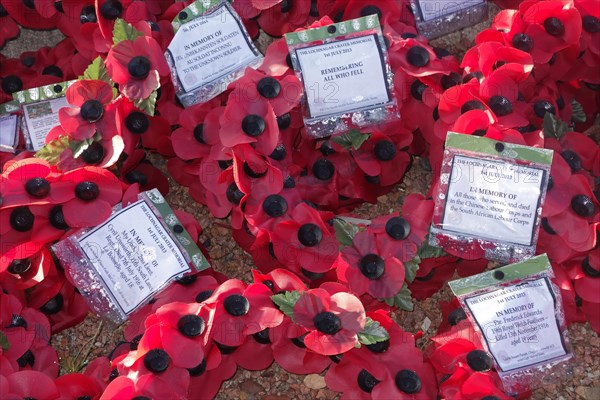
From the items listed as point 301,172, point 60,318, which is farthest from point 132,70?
point 60,318

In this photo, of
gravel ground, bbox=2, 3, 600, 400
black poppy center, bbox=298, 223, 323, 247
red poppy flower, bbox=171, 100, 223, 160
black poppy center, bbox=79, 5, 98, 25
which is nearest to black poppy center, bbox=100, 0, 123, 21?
black poppy center, bbox=79, 5, 98, 25

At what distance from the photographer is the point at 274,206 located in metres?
1.78

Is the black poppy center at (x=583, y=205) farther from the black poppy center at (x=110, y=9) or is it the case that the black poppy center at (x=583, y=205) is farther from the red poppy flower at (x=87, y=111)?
the black poppy center at (x=110, y=9)

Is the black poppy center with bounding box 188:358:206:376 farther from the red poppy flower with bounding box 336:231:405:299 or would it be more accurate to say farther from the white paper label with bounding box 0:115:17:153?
the white paper label with bounding box 0:115:17:153

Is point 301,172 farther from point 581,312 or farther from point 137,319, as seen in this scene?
point 581,312

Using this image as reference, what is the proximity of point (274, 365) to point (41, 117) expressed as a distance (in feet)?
2.77

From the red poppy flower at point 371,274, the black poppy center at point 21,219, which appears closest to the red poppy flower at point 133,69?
the black poppy center at point 21,219

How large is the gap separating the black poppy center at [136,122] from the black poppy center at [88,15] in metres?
0.32

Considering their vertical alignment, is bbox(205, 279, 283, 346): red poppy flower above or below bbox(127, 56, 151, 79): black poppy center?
below

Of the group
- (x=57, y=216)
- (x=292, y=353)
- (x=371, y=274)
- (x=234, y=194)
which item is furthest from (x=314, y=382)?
(x=57, y=216)

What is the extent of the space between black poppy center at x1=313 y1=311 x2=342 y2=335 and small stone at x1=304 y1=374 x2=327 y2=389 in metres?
0.37

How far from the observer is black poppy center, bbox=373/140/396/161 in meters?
1.95

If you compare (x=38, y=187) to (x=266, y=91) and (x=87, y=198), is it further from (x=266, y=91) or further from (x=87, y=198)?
(x=266, y=91)

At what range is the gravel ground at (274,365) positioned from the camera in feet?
6.27
